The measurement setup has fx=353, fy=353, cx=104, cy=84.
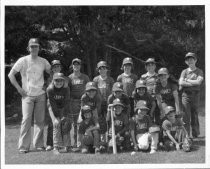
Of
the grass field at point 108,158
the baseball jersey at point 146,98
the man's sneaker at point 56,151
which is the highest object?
the baseball jersey at point 146,98

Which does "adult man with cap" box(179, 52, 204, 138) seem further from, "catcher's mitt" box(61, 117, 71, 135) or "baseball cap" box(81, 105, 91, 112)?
"catcher's mitt" box(61, 117, 71, 135)

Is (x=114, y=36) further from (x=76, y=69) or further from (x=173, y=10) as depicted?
(x=76, y=69)

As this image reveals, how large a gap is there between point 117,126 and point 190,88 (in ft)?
6.23

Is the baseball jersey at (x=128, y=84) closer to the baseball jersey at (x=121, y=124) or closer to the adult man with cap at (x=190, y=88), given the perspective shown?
the baseball jersey at (x=121, y=124)

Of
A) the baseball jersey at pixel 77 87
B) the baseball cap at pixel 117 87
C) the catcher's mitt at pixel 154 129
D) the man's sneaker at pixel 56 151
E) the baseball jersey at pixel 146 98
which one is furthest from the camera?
the baseball jersey at pixel 77 87

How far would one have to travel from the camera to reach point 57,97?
7.03m

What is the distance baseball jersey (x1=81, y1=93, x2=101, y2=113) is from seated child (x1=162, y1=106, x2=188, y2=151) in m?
1.38

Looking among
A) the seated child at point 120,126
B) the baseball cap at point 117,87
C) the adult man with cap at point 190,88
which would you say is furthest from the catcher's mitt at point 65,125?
the adult man with cap at point 190,88

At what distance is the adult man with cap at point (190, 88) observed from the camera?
7598mm

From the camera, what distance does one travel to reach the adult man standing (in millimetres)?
7020

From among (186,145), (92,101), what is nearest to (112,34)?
(92,101)

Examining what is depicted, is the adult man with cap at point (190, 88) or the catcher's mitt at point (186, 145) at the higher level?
the adult man with cap at point (190, 88)

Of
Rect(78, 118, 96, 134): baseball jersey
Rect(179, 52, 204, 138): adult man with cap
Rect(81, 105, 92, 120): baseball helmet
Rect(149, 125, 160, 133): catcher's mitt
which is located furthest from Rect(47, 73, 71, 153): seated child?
Rect(179, 52, 204, 138): adult man with cap

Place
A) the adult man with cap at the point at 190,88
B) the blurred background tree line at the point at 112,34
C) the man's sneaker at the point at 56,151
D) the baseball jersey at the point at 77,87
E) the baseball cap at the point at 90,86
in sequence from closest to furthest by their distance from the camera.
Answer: the man's sneaker at the point at 56,151 < the baseball cap at the point at 90,86 < the baseball jersey at the point at 77,87 < the adult man with cap at the point at 190,88 < the blurred background tree line at the point at 112,34
